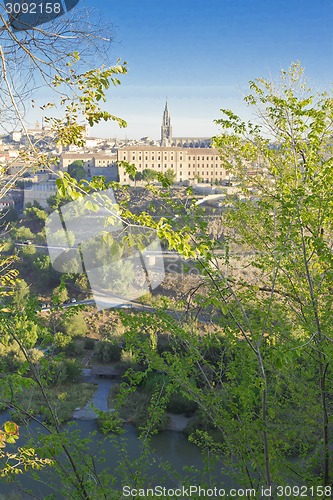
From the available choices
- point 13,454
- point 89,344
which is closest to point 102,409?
point 89,344

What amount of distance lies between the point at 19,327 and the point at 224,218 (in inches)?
101

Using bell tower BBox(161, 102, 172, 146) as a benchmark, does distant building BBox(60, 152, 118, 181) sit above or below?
below

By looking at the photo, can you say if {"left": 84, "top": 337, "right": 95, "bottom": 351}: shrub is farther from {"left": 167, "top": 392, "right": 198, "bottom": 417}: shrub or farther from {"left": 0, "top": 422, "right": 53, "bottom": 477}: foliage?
{"left": 0, "top": 422, "right": 53, "bottom": 477}: foliage

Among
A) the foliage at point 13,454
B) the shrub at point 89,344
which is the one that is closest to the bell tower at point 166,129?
the shrub at point 89,344

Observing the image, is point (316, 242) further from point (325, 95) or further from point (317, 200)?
point (325, 95)

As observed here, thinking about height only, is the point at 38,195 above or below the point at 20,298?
above

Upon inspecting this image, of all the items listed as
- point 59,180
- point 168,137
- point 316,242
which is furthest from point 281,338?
point 168,137

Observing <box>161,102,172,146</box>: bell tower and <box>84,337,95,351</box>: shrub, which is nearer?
<box>84,337,95,351</box>: shrub

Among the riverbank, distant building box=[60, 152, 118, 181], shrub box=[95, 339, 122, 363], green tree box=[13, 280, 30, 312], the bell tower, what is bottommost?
the riverbank

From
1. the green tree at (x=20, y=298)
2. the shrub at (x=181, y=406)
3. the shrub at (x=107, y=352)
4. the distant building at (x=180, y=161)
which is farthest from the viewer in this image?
the distant building at (x=180, y=161)

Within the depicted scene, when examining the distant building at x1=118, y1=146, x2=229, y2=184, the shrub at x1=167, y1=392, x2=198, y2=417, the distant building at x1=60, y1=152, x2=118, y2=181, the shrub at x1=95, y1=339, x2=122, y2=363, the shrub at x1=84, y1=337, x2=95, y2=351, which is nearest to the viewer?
the shrub at x1=167, y1=392, x2=198, y2=417

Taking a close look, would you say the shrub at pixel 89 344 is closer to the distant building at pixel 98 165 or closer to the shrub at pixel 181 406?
the shrub at pixel 181 406

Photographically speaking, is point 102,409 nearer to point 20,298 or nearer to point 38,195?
point 20,298

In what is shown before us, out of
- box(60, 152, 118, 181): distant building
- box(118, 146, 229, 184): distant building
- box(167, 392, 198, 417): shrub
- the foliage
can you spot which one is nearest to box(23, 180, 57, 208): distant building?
box(118, 146, 229, 184): distant building
